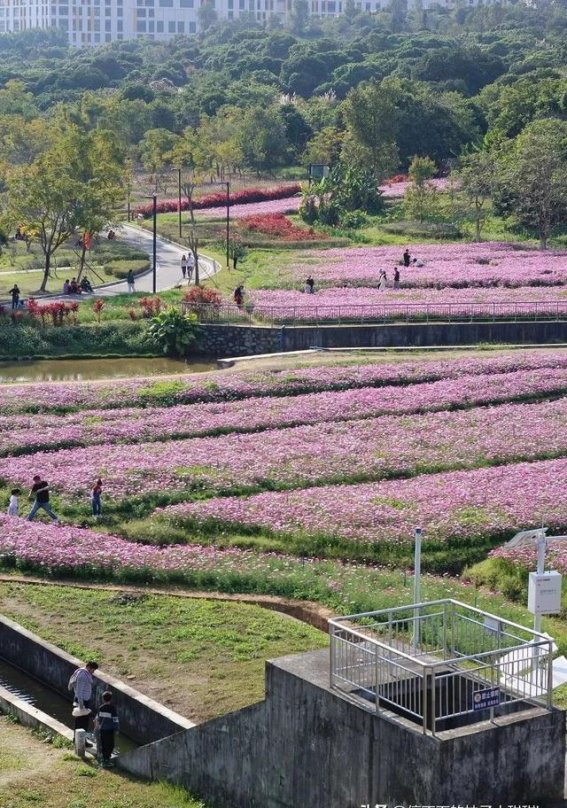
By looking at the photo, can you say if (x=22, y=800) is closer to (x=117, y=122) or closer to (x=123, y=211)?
(x=123, y=211)

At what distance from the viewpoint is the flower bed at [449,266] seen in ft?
208

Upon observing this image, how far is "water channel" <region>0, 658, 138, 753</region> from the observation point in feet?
78.3

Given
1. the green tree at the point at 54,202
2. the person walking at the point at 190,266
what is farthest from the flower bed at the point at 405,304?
the green tree at the point at 54,202

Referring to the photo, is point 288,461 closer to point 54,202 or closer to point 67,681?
point 67,681

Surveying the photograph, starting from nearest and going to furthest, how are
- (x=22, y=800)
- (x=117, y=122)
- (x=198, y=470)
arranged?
(x=22, y=800) < (x=198, y=470) < (x=117, y=122)

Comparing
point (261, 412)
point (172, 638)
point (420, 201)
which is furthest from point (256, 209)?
point (172, 638)

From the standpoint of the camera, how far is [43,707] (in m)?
24.3

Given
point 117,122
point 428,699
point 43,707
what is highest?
point 117,122

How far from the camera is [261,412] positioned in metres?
42.2

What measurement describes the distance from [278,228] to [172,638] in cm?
5640

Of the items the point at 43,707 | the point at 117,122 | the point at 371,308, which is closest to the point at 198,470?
the point at 43,707

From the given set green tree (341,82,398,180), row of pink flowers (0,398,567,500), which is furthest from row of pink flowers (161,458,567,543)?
green tree (341,82,398,180)

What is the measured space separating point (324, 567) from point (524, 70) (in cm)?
11209

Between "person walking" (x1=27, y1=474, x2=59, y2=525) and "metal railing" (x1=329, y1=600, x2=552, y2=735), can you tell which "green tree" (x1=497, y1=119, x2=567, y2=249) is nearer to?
"person walking" (x1=27, y1=474, x2=59, y2=525)
